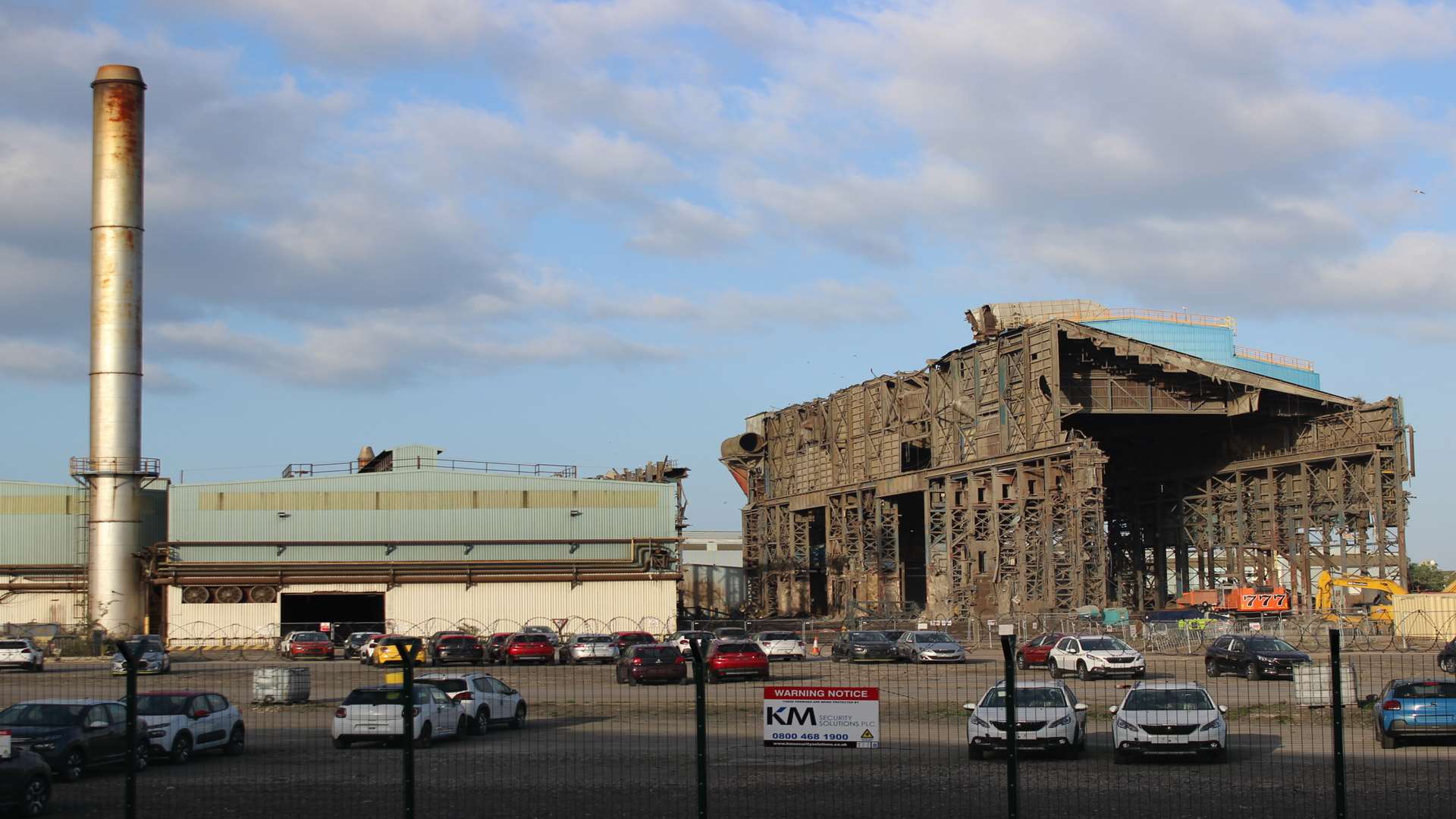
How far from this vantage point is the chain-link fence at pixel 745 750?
1797 centimetres

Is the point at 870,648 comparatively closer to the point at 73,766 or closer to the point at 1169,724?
the point at 1169,724

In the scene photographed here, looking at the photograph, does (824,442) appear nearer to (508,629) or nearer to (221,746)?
(508,629)

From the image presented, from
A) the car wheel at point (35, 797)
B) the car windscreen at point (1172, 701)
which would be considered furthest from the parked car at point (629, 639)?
the car wheel at point (35, 797)

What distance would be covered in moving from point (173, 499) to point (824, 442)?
44823mm

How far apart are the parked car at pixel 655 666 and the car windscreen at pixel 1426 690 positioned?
20.7 metres

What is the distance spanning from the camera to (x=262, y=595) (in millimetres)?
75562

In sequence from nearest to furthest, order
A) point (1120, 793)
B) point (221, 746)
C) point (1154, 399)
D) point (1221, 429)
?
point (1120, 793) < point (221, 746) < point (1154, 399) < point (1221, 429)

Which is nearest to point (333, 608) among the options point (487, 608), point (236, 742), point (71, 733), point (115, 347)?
point (487, 608)

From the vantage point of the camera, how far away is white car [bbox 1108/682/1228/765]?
73.2 ft

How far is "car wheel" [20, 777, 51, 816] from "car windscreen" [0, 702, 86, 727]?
4124 mm

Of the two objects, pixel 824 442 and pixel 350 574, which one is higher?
pixel 824 442

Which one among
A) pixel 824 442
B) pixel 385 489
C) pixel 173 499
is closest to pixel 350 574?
pixel 385 489

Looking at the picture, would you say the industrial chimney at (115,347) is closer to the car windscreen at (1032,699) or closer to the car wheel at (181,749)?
the car wheel at (181,749)

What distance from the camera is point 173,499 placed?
76.1m
